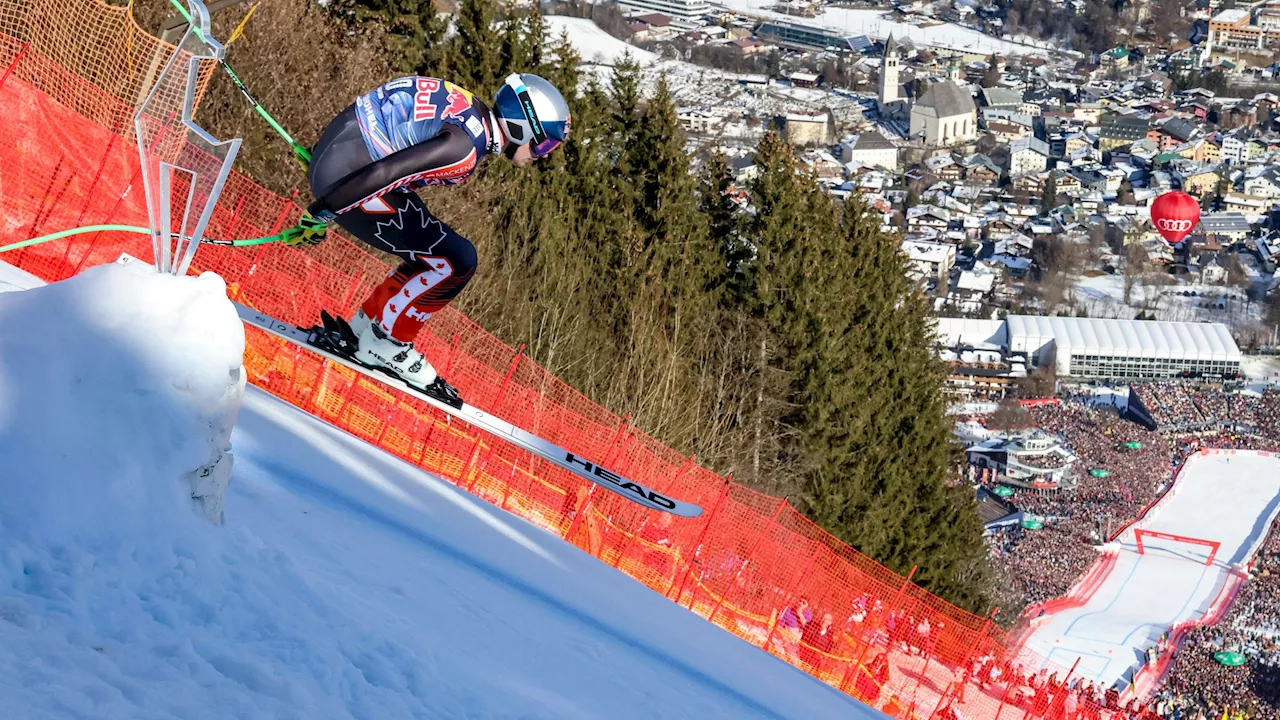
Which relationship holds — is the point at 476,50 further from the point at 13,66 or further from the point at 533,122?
the point at 533,122

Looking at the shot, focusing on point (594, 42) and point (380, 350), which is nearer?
point (380, 350)

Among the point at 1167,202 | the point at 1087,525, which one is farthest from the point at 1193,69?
the point at 1087,525

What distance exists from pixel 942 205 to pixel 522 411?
8444 cm

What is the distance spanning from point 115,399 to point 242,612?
728 mm

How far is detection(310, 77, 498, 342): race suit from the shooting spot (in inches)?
220

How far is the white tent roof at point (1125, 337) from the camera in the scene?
206ft

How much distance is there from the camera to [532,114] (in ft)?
18.7

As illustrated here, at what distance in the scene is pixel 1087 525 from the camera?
133 ft

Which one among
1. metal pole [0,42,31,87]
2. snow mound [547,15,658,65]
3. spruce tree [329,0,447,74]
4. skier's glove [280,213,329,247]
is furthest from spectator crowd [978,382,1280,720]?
snow mound [547,15,658,65]

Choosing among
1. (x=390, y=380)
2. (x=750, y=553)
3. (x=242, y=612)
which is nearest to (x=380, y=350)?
(x=390, y=380)

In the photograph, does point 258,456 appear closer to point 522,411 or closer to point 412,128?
point 412,128

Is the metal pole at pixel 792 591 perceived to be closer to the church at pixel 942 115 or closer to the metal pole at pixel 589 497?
the metal pole at pixel 589 497

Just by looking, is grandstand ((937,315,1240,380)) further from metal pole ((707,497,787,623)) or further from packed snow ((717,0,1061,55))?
packed snow ((717,0,1061,55))

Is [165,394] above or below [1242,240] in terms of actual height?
above
